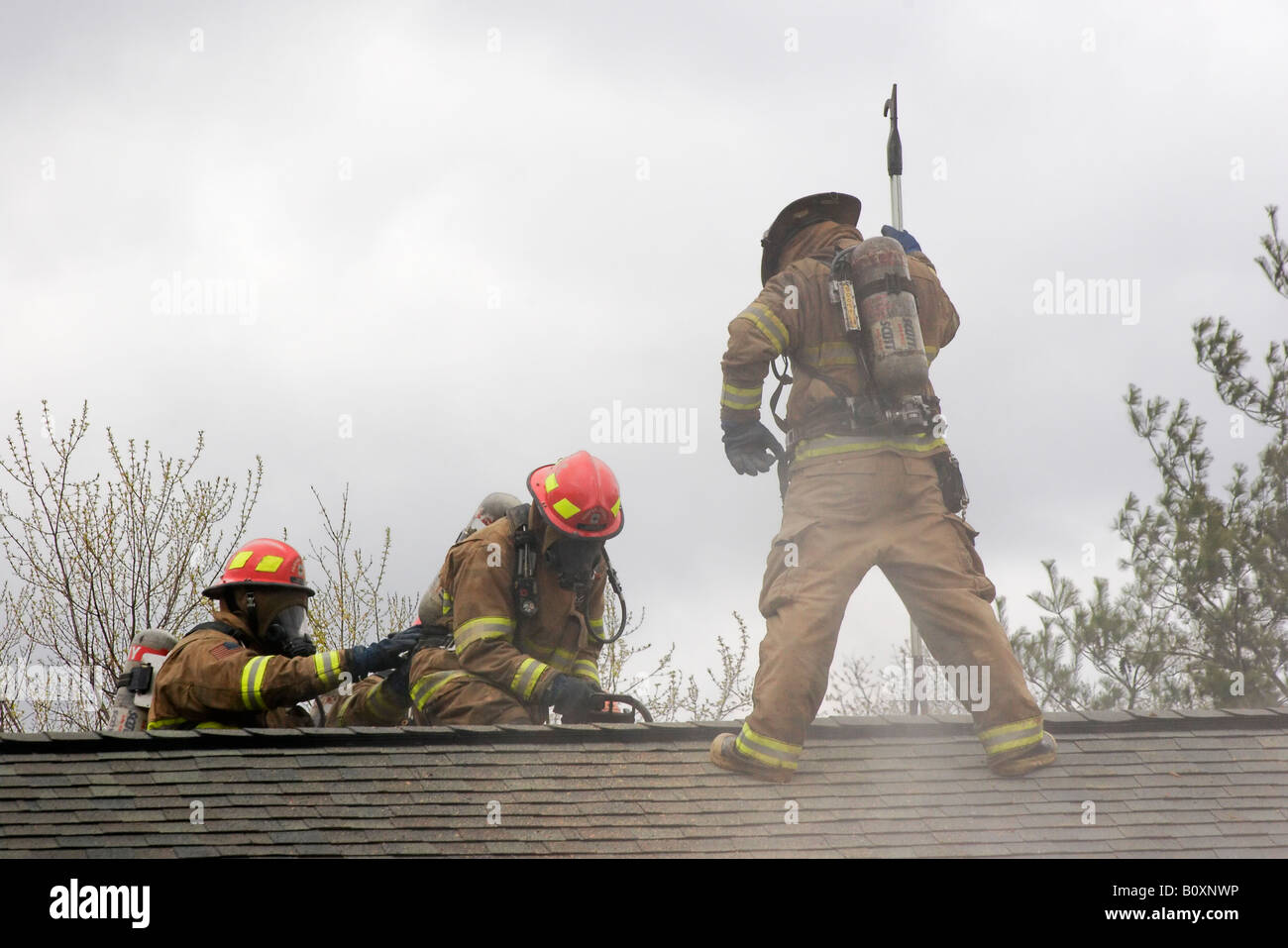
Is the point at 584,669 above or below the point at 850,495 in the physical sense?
below

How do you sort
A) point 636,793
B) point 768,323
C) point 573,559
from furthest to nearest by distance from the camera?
point 573,559
point 768,323
point 636,793

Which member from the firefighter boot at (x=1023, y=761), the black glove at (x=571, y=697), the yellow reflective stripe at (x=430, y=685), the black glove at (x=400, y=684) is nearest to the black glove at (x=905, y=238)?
the firefighter boot at (x=1023, y=761)

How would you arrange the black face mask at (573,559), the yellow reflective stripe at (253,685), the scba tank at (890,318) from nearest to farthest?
the scba tank at (890,318) < the yellow reflective stripe at (253,685) < the black face mask at (573,559)

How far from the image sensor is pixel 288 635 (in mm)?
6898

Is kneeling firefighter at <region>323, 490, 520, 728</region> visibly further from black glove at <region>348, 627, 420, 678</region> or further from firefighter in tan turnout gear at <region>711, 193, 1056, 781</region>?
firefighter in tan turnout gear at <region>711, 193, 1056, 781</region>

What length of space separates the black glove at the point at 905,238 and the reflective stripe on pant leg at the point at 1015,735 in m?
2.01

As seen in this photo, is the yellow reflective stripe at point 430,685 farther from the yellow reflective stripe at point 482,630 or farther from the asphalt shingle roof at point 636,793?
the asphalt shingle roof at point 636,793

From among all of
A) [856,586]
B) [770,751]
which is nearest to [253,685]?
[770,751]

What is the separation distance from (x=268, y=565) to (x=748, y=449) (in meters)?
2.67

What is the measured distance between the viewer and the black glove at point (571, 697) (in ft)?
20.5

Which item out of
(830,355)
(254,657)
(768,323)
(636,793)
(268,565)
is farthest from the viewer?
(268,565)

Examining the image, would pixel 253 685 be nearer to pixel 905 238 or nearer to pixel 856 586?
pixel 856 586

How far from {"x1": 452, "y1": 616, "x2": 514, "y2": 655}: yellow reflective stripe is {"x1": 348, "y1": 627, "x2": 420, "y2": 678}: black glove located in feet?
0.95
